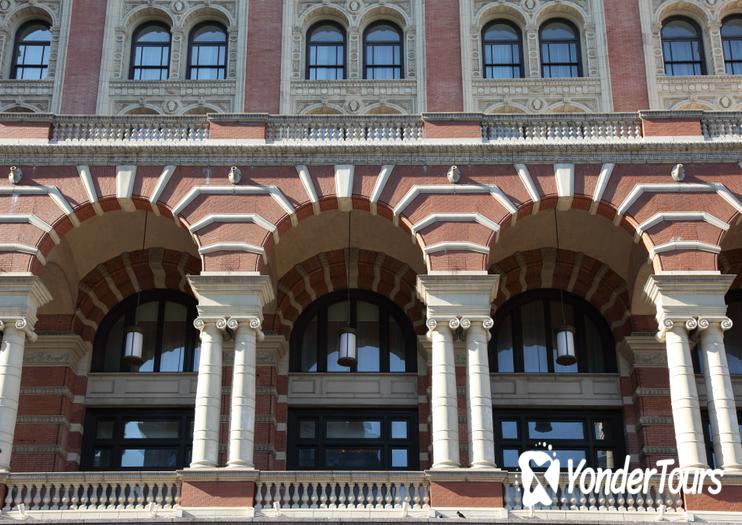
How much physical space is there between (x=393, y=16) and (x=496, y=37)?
3048 millimetres

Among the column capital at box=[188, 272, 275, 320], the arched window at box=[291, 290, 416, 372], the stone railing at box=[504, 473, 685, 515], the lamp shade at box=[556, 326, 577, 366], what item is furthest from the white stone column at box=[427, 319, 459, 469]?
the arched window at box=[291, 290, 416, 372]

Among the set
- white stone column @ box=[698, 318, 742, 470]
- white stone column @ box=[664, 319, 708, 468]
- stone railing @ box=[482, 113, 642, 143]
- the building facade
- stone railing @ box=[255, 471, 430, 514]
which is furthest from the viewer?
stone railing @ box=[482, 113, 642, 143]

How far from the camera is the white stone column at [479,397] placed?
23.4 meters

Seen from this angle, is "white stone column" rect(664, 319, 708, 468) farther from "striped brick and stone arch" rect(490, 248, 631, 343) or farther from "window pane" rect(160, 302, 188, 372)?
"window pane" rect(160, 302, 188, 372)

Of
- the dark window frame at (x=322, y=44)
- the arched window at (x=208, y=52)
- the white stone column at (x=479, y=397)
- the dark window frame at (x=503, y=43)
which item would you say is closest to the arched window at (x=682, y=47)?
the dark window frame at (x=503, y=43)

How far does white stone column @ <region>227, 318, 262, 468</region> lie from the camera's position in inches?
923

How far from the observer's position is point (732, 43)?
106 ft

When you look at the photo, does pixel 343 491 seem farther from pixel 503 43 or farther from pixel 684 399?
pixel 503 43

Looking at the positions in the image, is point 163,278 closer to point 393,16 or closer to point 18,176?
point 18,176

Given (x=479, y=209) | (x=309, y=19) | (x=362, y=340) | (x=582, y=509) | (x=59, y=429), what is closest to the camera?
(x=582, y=509)

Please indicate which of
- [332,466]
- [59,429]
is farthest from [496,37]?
[59,429]

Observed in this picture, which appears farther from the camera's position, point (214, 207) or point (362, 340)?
point (362, 340)

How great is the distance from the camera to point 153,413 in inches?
1138

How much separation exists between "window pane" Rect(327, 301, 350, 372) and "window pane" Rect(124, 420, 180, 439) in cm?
425
